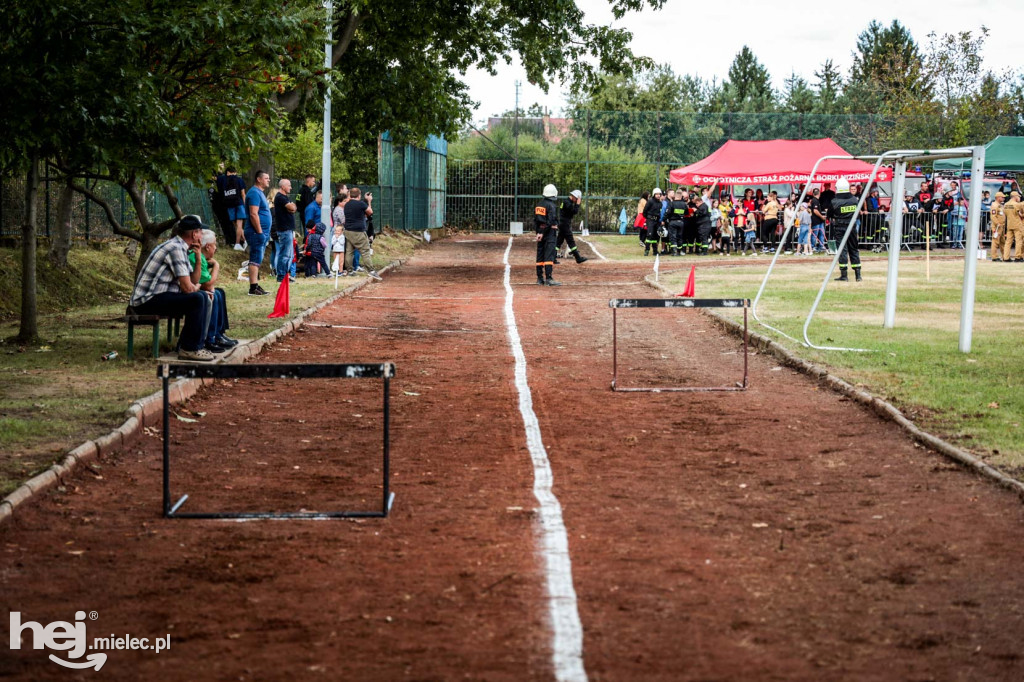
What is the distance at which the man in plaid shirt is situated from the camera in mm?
12000

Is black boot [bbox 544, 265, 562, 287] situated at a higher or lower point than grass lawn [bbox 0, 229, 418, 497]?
higher

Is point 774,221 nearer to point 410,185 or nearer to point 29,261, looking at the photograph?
point 410,185

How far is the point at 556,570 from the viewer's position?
18.9ft

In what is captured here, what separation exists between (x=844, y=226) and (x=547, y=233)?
7.19 metres

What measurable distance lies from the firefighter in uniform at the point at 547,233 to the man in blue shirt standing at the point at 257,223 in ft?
20.1

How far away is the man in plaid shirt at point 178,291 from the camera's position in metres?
12.0

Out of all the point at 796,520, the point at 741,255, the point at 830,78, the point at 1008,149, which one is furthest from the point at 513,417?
the point at 830,78

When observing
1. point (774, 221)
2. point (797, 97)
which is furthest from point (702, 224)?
point (797, 97)

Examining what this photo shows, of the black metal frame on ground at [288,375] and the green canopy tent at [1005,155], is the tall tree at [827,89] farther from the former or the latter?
the black metal frame on ground at [288,375]

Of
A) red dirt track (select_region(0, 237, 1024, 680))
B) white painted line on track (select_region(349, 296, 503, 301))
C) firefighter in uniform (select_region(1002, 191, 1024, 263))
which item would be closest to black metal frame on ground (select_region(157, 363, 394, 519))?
red dirt track (select_region(0, 237, 1024, 680))

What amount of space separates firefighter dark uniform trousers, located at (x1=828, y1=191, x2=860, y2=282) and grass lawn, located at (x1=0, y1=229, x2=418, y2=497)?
10250 mm

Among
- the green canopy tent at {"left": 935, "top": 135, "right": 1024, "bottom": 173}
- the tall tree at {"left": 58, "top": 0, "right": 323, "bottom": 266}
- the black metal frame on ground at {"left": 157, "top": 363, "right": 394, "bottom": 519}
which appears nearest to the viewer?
the black metal frame on ground at {"left": 157, "top": 363, "right": 394, "bottom": 519}

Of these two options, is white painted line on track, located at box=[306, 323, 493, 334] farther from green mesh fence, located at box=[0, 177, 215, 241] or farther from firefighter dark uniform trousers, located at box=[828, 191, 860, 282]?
firefighter dark uniform trousers, located at box=[828, 191, 860, 282]

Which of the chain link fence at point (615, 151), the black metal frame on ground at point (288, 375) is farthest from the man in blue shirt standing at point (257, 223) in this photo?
the chain link fence at point (615, 151)
